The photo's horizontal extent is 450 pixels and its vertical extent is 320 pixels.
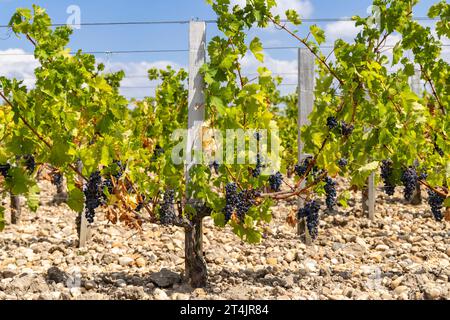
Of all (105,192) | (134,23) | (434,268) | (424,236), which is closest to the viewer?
(105,192)

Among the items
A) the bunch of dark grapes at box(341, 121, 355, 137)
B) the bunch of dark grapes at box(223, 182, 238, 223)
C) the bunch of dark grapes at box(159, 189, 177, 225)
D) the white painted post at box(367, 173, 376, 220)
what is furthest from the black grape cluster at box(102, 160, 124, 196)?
the white painted post at box(367, 173, 376, 220)

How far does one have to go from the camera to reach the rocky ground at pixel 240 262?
4133 millimetres

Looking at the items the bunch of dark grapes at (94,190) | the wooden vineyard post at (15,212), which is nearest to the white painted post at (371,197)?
the bunch of dark grapes at (94,190)

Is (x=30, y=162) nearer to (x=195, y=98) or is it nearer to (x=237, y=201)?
(x=195, y=98)

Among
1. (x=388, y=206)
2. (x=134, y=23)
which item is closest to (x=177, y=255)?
(x=388, y=206)

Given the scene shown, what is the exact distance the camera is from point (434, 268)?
15.6 ft

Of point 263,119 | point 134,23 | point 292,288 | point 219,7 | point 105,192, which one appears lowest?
point 292,288

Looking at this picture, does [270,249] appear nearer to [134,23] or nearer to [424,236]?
[424,236]

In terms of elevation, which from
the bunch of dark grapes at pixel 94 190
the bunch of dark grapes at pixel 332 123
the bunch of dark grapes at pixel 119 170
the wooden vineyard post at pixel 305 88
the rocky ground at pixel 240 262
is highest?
the wooden vineyard post at pixel 305 88

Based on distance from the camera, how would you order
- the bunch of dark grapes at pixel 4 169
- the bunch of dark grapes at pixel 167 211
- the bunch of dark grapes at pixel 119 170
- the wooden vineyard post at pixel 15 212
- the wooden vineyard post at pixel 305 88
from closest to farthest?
1. the bunch of dark grapes at pixel 4 169
2. the bunch of dark grapes at pixel 167 211
3. the bunch of dark grapes at pixel 119 170
4. the wooden vineyard post at pixel 305 88
5. the wooden vineyard post at pixel 15 212

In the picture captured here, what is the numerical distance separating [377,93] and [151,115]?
304 cm

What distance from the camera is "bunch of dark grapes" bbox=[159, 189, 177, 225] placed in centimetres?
413

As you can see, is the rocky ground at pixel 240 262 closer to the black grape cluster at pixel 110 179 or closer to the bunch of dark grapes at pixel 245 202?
the bunch of dark grapes at pixel 245 202

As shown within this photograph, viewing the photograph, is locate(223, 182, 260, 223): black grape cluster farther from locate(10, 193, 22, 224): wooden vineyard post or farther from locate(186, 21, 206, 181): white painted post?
locate(10, 193, 22, 224): wooden vineyard post
